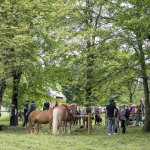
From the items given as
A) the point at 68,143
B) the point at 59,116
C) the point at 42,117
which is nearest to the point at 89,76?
the point at 59,116

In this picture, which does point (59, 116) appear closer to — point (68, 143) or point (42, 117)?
point (42, 117)

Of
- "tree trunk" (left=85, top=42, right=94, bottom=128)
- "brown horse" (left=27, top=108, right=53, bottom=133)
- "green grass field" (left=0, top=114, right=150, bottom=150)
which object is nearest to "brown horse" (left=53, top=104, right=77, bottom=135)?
"brown horse" (left=27, top=108, right=53, bottom=133)

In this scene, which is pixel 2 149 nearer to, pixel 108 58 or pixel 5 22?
pixel 108 58

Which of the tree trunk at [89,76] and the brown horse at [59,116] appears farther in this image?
the tree trunk at [89,76]

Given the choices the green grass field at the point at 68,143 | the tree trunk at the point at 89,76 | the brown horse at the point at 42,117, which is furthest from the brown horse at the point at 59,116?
the tree trunk at the point at 89,76

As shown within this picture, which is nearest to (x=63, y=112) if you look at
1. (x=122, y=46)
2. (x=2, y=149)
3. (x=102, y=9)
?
(x=122, y=46)

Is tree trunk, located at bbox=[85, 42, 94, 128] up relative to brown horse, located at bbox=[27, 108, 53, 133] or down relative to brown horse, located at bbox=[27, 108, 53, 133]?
up

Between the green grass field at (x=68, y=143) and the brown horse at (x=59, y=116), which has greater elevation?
the brown horse at (x=59, y=116)

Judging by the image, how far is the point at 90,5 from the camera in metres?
17.9

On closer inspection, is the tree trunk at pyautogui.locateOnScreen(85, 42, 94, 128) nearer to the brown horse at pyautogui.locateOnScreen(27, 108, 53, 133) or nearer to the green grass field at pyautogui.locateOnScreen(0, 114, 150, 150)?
the brown horse at pyautogui.locateOnScreen(27, 108, 53, 133)

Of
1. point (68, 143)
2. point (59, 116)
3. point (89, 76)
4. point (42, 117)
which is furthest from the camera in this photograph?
point (89, 76)

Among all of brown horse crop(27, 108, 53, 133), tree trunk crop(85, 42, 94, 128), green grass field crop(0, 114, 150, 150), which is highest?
tree trunk crop(85, 42, 94, 128)

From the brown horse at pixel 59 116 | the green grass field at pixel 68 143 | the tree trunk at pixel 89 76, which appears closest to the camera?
the green grass field at pixel 68 143

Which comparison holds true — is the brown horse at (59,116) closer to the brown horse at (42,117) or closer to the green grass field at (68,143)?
the brown horse at (42,117)
